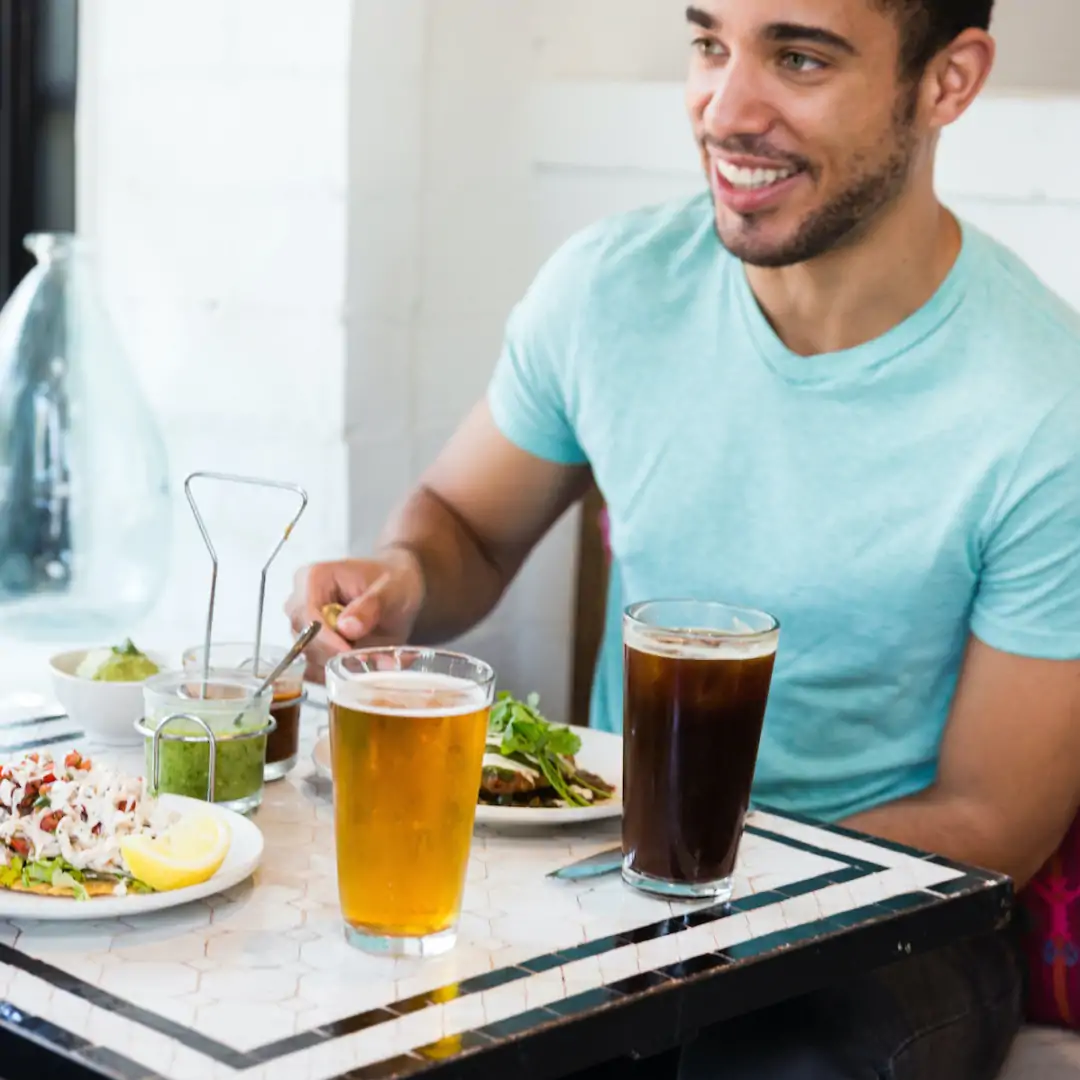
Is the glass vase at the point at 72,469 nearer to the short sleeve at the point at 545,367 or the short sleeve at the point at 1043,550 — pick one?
the short sleeve at the point at 545,367

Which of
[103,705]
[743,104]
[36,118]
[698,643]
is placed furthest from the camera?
[36,118]

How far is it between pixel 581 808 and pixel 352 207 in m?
1.10

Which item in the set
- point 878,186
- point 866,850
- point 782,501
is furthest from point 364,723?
point 878,186

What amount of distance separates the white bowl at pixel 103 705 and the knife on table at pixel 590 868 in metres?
0.36

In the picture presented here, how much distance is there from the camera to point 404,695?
1008mm

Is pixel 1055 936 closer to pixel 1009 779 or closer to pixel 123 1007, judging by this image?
pixel 1009 779

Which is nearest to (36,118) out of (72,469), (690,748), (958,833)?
(72,469)

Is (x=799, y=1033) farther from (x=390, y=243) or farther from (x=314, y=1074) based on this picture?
(x=390, y=243)

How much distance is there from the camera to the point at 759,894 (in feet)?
3.69

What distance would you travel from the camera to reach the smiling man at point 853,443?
1.55 meters

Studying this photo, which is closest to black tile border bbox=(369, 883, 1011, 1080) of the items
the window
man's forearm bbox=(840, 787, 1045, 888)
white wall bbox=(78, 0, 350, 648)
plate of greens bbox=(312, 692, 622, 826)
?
plate of greens bbox=(312, 692, 622, 826)

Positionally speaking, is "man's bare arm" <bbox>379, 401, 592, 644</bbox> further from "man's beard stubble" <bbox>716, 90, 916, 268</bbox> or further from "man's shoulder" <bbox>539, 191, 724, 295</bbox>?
"man's beard stubble" <bbox>716, 90, 916, 268</bbox>

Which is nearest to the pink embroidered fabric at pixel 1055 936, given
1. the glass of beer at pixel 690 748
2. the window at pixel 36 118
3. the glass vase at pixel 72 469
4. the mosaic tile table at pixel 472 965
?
the mosaic tile table at pixel 472 965

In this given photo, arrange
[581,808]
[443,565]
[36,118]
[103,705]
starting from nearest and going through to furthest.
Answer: [581,808]
[103,705]
[443,565]
[36,118]
